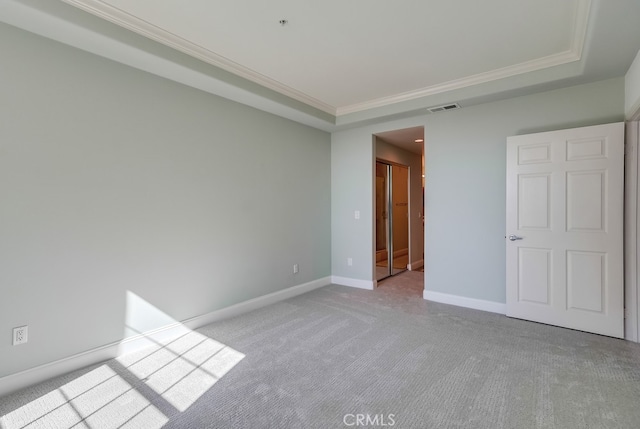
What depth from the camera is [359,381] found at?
2236mm

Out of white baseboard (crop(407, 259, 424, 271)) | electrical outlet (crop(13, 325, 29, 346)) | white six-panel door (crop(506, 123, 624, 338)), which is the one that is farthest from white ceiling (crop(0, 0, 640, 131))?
white baseboard (crop(407, 259, 424, 271))

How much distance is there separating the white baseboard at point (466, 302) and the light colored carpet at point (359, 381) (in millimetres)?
351

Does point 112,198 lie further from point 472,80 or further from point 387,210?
point 387,210

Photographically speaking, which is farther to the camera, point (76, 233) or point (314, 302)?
point (314, 302)

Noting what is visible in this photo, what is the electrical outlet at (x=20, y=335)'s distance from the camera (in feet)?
7.07

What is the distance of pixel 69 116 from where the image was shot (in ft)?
7.86

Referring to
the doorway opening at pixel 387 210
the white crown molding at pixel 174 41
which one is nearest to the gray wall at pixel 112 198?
the white crown molding at pixel 174 41

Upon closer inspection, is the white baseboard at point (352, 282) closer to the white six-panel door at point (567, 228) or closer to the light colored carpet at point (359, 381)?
the light colored carpet at point (359, 381)

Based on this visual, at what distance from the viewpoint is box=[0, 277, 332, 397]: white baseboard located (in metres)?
2.16

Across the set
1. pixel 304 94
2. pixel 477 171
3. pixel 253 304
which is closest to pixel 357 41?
pixel 304 94

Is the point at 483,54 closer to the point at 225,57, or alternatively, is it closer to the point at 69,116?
the point at 225,57

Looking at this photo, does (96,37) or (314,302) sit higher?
(96,37)

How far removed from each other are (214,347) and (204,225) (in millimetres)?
1253

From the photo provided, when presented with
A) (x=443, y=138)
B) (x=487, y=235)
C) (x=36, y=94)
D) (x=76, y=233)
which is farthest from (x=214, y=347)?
(x=443, y=138)
